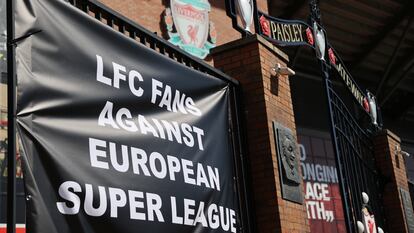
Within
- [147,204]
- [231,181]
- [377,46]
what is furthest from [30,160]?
[377,46]

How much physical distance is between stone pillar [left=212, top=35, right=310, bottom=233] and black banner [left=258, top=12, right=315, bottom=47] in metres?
0.19

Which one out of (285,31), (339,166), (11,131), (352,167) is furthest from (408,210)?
(11,131)

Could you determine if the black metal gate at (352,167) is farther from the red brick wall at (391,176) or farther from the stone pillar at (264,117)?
the stone pillar at (264,117)

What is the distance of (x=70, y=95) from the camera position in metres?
2.80

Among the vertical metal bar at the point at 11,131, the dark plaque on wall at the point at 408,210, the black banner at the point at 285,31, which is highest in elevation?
the black banner at the point at 285,31

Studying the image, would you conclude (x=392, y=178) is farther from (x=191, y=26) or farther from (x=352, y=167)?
(x=191, y=26)

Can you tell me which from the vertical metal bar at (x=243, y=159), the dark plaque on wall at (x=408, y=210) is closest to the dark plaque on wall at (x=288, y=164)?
the vertical metal bar at (x=243, y=159)

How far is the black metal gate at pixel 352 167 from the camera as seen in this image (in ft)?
19.2

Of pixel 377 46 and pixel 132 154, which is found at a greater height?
pixel 377 46

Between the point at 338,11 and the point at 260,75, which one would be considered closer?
the point at 260,75

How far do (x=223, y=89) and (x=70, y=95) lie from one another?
177 cm

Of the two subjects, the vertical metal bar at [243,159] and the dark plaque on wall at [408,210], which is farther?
the dark plaque on wall at [408,210]

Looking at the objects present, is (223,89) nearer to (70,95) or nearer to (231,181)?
(231,181)

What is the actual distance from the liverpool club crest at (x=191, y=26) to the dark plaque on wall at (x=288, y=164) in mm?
6903
